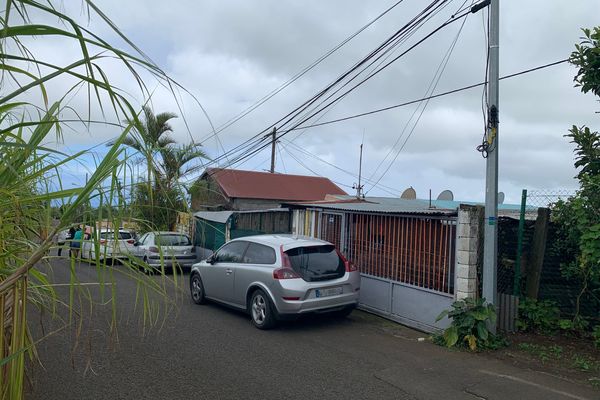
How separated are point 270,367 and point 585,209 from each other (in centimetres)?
481

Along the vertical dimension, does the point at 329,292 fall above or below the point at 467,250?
below

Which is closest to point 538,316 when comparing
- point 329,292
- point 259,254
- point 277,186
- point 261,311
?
point 329,292

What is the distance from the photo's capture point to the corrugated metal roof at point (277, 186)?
30.2m

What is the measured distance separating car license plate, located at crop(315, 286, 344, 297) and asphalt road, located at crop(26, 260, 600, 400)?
1.99 feet

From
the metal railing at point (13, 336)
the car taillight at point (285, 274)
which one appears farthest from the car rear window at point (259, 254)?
the metal railing at point (13, 336)

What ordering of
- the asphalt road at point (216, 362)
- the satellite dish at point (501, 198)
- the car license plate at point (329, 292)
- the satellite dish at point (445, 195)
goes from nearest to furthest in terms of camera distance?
1. the asphalt road at point (216, 362)
2. the car license plate at point (329, 292)
3. the satellite dish at point (501, 198)
4. the satellite dish at point (445, 195)

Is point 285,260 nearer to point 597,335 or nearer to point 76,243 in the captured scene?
point 597,335

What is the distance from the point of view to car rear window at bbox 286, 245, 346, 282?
795 cm

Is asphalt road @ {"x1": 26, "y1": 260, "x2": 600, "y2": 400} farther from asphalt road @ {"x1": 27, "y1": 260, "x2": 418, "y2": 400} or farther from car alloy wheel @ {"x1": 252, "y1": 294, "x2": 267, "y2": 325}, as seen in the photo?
car alloy wheel @ {"x1": 252, "y1": 294, "x2": 267, "y2": 325}

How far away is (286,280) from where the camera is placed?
771 centimetres

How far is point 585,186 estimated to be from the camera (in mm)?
6688

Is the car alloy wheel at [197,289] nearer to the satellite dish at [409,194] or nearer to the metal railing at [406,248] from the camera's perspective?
the metal railing at [406,248]

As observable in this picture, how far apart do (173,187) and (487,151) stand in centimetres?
650

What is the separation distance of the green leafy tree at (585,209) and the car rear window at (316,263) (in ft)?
11.8
